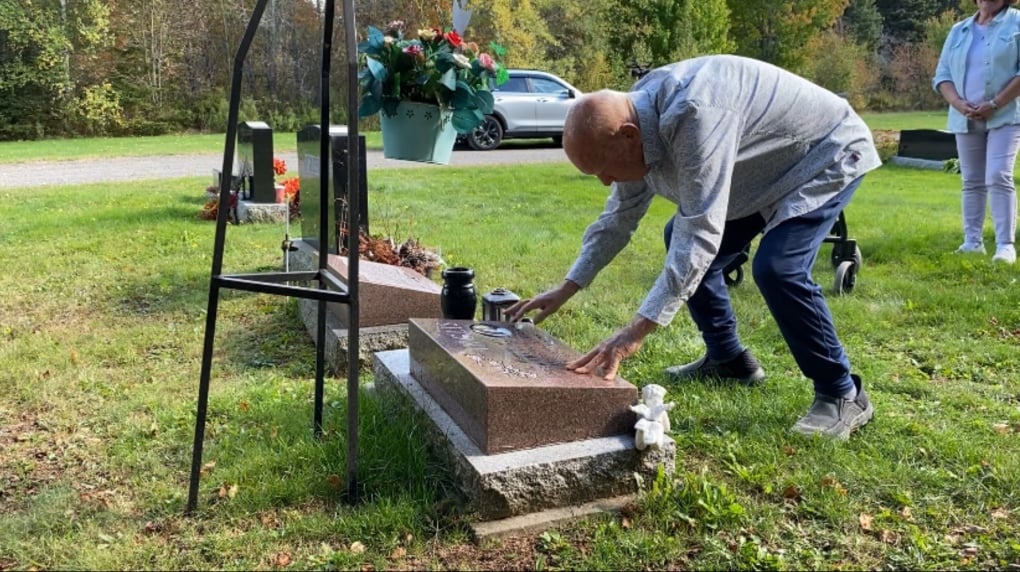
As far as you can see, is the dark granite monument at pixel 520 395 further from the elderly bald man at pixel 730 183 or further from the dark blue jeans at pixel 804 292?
the dark blue jeans at pixel 804 292

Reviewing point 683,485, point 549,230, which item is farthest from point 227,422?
point 549,230

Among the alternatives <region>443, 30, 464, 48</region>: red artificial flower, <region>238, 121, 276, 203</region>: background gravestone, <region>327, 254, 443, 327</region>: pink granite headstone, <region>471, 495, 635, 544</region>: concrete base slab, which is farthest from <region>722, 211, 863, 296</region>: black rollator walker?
<region>238, 121, 276, 203</region>: background gravestone

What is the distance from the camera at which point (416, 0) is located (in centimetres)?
889

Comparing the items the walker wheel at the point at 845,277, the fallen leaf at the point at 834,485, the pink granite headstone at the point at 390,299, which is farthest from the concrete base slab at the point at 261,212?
the fallen leaf at the point at 834,485

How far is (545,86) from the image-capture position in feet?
54.4

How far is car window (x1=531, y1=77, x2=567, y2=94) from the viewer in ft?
54.2

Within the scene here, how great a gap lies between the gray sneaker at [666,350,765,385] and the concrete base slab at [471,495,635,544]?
116cm

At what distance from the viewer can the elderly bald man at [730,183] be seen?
7.79 feet

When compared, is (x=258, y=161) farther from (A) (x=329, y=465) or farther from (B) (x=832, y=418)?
(B) (x=832, y=418)

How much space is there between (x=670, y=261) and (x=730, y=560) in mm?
855

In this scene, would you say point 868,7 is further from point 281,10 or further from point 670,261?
point 670,261

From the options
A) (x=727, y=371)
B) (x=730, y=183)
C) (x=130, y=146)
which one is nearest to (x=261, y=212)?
(x=727, y=371)

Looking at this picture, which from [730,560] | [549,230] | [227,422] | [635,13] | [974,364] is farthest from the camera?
[635,13]

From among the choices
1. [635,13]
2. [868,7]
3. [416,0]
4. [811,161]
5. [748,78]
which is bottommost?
[811,161]
